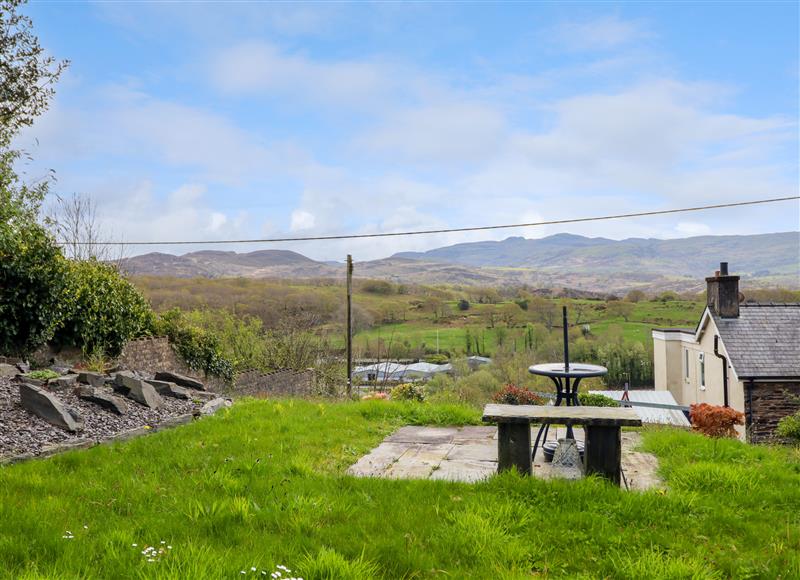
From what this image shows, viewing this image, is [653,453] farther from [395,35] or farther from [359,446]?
[395,35]

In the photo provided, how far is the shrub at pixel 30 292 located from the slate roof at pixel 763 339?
60.4 feet

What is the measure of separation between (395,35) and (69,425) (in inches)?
388

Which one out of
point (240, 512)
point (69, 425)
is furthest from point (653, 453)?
point (69, 425)

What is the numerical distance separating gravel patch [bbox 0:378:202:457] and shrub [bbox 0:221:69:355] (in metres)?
2.98

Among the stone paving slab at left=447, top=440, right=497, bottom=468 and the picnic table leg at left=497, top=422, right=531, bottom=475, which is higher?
the picnic table leg at left=497, top=422, right=531, bottom=475

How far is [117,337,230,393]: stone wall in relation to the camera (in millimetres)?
12961

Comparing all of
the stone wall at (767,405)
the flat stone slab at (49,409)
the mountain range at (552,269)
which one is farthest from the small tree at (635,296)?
the flat stone slab at (49,409)

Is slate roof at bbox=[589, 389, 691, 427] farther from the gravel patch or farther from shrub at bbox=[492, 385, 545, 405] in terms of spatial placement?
the gravel patch

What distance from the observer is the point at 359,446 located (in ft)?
22.2

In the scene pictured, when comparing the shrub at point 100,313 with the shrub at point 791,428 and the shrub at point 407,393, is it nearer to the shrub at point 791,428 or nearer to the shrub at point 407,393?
the shrub at point 407,393

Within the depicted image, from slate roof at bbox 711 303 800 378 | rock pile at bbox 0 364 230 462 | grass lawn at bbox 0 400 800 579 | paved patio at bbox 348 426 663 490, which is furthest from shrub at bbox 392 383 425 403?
slate roof at bbox 711 303 800 378

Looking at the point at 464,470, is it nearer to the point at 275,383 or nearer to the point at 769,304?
the point at 275,383

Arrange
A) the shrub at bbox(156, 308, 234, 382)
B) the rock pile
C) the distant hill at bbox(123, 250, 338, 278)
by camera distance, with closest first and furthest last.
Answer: the rock pile, the shrub at bbox(156, 308, 234, 382), the distant hill at bbox(123, 250, 338, 278)

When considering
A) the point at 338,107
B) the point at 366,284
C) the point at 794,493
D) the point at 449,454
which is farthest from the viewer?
the point at 366,284
